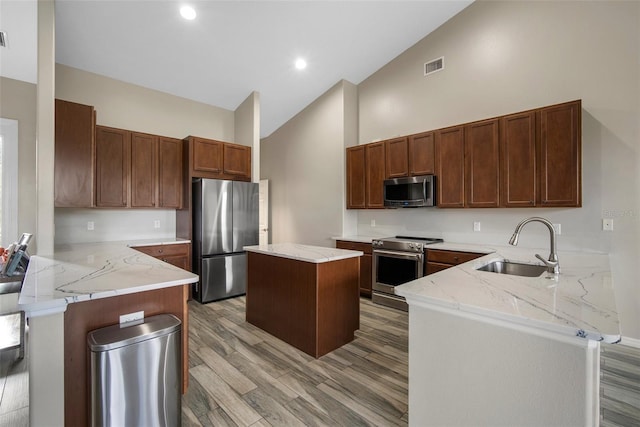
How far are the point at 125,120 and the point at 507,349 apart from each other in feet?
16.7

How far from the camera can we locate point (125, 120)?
421cm

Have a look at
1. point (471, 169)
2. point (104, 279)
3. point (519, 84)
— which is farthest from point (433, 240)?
point (104, 279)

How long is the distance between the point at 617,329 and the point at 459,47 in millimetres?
4162

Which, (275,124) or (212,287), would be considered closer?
(212,287)

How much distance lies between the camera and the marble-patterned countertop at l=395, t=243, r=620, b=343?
961mm

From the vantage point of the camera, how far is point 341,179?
16.3 ft

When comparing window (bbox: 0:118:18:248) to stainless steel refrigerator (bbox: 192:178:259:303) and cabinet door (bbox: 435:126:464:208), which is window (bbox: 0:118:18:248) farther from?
cabinet door (bbox: 435:126:464:208)

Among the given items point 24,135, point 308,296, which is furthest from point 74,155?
point 308,296

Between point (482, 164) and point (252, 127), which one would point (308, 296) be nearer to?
point (482, 164)

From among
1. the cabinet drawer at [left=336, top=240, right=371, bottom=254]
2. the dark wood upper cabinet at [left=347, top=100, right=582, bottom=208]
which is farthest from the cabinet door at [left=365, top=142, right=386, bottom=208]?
the cabinet drawer at [left=336, top=240, right=371, bottom=254]

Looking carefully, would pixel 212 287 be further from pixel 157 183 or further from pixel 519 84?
pixel 519 84

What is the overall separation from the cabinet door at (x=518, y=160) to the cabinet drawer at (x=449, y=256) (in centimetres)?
71

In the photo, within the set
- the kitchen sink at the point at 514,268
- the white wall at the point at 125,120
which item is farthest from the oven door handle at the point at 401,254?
the white wall at the point at 125,120

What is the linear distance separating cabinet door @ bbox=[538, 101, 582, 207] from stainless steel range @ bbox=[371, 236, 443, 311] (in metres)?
1.41
